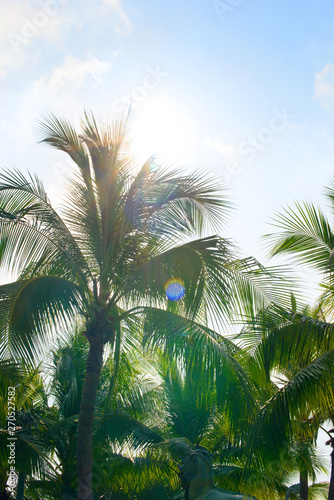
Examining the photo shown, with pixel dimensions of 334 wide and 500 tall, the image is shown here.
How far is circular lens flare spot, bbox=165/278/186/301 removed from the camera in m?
7.73

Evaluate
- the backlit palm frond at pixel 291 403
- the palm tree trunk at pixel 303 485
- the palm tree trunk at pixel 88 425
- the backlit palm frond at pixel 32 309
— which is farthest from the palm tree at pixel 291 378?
the palm tree trunk at pixel 303 485

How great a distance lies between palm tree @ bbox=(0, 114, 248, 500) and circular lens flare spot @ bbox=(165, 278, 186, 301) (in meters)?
0.12

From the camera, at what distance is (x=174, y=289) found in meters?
7.84

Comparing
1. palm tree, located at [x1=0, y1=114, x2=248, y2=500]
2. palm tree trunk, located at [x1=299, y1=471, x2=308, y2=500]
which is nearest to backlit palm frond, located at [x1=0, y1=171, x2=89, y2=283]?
palm tree, located at [x1=0, y1=114, x2=248, y2=500]

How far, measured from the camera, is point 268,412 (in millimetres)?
6730

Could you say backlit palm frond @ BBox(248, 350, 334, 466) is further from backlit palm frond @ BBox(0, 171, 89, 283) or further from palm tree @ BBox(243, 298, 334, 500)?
backlit palm frond @ BBox(0, 171, 89, 283)

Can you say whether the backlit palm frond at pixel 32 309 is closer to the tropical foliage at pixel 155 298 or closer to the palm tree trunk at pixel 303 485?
the tropical foliage at pixel 155 298

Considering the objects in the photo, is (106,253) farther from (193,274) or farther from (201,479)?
(201,479)

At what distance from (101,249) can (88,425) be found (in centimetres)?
308

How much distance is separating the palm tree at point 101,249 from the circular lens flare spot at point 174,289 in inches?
4.6

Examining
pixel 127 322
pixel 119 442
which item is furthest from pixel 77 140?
pixel 119 442

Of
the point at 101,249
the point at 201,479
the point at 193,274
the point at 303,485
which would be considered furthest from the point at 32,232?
the point at 303,485

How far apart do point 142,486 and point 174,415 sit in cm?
210

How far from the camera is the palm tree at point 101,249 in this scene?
24.3ft
